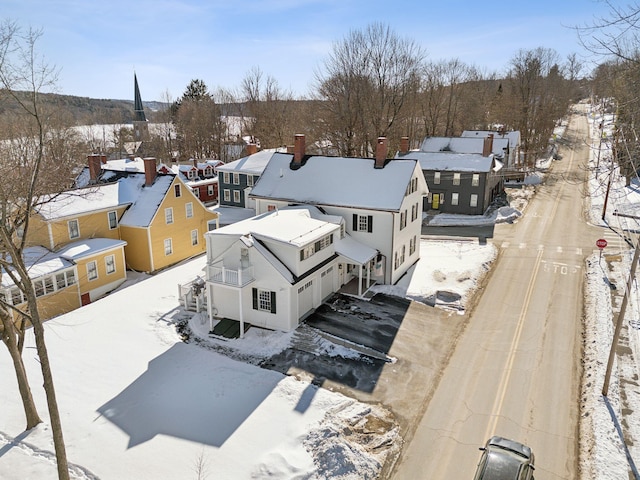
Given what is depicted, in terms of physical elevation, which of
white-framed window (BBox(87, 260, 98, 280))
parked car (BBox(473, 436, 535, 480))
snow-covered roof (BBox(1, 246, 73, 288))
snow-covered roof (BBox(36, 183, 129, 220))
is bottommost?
parked car (BBox(473, 436, 535, 480))

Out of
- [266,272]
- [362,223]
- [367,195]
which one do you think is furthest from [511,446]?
[367,195]

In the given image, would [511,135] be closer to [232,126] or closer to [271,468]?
[232,126]

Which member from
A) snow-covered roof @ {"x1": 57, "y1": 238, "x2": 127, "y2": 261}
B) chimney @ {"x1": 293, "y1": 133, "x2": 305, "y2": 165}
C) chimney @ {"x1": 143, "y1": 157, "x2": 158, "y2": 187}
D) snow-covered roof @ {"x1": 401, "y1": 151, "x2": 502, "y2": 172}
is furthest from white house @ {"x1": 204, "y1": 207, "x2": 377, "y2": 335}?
snow-covered roof @ {"x1": 401, "y1": 151, "x2": 502, "y2": 172}

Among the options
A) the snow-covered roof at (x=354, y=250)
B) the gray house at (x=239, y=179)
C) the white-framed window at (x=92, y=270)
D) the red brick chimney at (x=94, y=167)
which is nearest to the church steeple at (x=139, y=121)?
the gray house at (x=239, y=179)

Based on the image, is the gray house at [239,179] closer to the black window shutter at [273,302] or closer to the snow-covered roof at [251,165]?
the snow-covered roof at [251,165]

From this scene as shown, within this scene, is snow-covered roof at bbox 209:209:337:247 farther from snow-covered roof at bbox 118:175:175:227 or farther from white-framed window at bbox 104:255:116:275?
snow-covered roof at bbox 118:175:175:227
